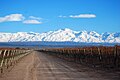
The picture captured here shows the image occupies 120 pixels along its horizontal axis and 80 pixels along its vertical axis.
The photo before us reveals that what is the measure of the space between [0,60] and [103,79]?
35.3 feet

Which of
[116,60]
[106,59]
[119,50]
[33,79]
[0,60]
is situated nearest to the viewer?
[33,79]

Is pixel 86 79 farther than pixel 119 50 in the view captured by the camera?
No

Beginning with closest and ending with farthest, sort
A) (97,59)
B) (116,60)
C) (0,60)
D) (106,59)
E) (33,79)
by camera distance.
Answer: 1. (33,79)
2. (0,60)
3. (116,60)
4. (106,59)
5. (97,59)

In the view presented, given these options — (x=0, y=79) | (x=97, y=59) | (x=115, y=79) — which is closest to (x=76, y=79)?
(x=115, y=79)

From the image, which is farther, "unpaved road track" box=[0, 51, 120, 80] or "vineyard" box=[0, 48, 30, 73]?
"vineyard" box=[0, 48, 30, 73]

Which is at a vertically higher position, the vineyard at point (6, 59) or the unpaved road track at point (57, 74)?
the vineyard at point (6, 59)

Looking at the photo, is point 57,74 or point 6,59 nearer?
point 57,74

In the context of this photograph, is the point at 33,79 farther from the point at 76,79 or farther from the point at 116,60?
the point at 116,60

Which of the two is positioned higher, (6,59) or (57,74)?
(6,59)

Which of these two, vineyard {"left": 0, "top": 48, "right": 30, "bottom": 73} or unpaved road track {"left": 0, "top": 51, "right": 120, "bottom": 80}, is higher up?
vineyard {"left": 0, "top": 48, "right": 30, "bottom": 73}

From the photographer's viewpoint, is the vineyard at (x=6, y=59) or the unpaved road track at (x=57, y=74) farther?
the vineyard at (x=6, y=59)

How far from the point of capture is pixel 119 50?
49.0 meters

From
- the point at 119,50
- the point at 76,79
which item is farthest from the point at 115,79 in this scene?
the point at 119,50

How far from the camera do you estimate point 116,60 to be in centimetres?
4531
